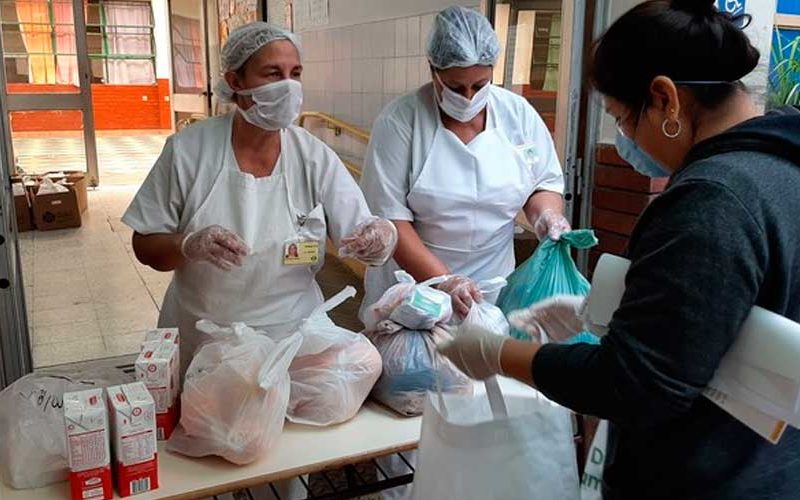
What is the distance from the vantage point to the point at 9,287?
6.28ft

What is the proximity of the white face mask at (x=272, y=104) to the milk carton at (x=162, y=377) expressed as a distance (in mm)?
606

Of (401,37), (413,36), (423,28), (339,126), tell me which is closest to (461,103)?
(423,28)

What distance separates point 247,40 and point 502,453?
3.81 feet

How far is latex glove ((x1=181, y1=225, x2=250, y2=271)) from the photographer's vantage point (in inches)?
59.3

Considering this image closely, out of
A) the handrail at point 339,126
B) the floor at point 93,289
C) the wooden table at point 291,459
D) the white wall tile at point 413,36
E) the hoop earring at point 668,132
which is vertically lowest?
the floor at point 93,289

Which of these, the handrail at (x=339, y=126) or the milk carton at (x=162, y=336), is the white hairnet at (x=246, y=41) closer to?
the milk carton at (x=162, y=336)

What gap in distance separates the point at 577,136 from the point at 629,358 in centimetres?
185

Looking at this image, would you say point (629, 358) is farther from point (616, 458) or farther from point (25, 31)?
point (25, 31)

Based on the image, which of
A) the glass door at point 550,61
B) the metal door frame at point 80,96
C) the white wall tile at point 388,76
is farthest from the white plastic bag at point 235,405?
the metal door frame at point 80,96

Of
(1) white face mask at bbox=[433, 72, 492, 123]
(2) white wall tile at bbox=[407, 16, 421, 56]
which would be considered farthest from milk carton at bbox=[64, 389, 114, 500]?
(2) white wall tile at bbox=[407, 16, 421, 56]

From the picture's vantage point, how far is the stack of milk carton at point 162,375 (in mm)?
1282

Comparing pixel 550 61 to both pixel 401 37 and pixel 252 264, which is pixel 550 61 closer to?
pixel 401 37

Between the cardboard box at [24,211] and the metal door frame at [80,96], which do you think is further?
the metal door frame at [80,96]

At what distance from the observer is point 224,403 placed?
126 cm
